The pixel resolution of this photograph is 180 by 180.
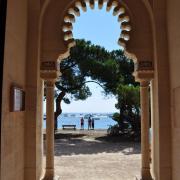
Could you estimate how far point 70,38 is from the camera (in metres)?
5.53

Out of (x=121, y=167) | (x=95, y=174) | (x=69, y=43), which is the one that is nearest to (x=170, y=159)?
(x=69, y=43)

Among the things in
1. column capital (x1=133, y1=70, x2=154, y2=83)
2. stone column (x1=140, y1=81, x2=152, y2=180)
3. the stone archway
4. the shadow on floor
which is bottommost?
the shadow on floor

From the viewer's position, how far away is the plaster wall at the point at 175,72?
15.0ft

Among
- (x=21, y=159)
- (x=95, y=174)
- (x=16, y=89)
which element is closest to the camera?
(x=16, y=89)

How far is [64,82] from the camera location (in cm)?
2008

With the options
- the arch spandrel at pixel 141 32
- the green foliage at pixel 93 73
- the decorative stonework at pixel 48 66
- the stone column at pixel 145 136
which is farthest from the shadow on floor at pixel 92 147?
the arch spandrel at pixel 141 32

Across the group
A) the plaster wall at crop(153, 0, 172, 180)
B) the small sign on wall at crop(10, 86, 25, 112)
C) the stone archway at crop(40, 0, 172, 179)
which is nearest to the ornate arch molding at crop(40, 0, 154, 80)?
the stone archway at crop(40, 0, 172, 179)

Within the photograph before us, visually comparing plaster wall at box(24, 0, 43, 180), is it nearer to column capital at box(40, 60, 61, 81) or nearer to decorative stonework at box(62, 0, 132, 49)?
column capital at box(40, 60, 61, 81)

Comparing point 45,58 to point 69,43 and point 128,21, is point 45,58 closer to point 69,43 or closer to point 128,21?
point 69,43

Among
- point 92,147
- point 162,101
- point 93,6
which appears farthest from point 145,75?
point 92,147

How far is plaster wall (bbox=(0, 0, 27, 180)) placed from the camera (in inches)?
153

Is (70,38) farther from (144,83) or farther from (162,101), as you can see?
(162,101)

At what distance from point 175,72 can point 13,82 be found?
2428 mm

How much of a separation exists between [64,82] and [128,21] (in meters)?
14.8
